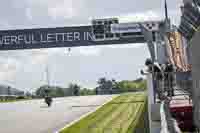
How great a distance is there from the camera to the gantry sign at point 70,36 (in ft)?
136

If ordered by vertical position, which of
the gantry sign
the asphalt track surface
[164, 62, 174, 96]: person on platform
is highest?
the gantry sign

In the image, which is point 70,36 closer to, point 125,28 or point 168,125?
point 125,28

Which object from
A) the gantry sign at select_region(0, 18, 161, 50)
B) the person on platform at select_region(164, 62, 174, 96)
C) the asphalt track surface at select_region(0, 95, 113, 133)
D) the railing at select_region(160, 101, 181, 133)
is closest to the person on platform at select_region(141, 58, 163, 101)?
the person on platform at select_region(164, 62, 174, 96)

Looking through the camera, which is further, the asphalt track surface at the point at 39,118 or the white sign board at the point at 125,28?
the white sign board at the point at 125,28

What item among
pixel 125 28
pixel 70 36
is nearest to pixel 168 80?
pixel 125 28

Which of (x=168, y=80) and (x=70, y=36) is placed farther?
(x=70, y=36)

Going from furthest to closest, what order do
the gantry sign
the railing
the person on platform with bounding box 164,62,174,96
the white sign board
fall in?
the gantry sign
the white sign board
the person on platform with bounding box 164,62,174,96
the railing

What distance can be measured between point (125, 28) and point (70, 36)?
468 centimetres

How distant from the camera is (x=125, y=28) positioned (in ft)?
134

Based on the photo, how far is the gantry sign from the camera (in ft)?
136

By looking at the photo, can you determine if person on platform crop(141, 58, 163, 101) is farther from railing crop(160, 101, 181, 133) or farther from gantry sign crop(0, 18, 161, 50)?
gantry sign crop(0, 18, 161, 50)

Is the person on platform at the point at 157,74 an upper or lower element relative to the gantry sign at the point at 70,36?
lower

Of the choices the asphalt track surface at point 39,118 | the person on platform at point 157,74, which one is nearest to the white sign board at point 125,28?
the asphalt track surface at point 39,118

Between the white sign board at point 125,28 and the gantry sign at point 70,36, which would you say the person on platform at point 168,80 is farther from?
the gantry sign at point 70,36
